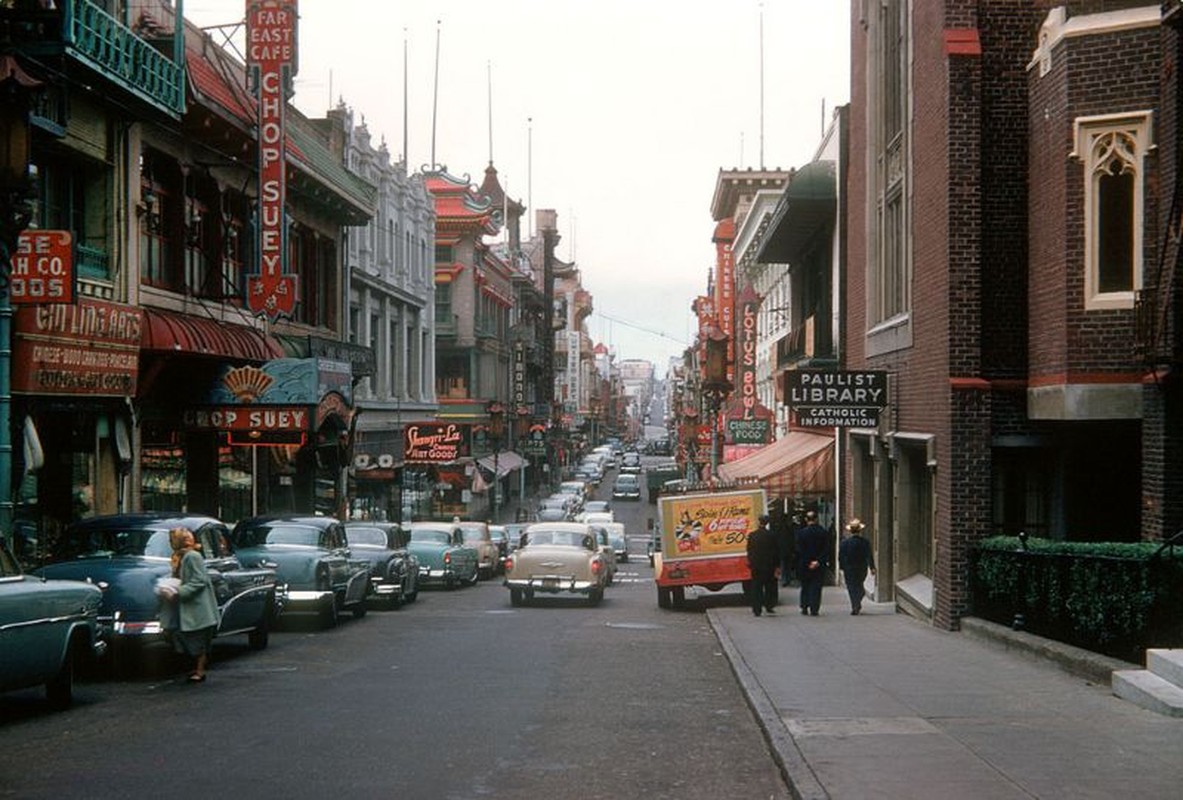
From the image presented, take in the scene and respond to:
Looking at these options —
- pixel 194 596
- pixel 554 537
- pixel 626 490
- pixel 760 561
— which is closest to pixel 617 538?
pixel 554 537

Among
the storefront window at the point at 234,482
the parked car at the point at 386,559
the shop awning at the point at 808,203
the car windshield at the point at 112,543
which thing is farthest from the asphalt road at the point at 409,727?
the shop awning at the point at 808,203

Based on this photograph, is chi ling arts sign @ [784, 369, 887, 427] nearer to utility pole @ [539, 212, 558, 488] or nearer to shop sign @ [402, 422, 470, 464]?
shop sign @ [402, 422, 470, 464]

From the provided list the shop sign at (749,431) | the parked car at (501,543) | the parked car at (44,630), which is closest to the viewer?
the parked car at (44,630)

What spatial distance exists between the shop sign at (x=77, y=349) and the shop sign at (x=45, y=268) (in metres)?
1.11

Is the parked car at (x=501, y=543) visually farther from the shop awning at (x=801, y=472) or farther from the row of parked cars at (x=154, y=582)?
the row of parked cars at (x=154, y=582)

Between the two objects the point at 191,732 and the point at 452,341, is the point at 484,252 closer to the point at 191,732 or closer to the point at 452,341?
the point at 452,341

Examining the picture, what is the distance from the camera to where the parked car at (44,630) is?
12.7 meters

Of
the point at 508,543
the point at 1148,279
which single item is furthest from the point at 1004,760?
the point at 508,543

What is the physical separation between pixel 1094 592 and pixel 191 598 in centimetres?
930

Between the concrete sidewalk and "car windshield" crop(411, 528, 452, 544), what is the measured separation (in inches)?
676

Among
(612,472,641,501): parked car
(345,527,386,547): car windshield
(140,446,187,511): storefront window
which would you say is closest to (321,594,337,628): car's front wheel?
(345,527,386,547): car windshield

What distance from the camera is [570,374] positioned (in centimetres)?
16788

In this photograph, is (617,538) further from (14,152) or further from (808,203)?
(14,152)

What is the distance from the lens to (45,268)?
20.2 m
